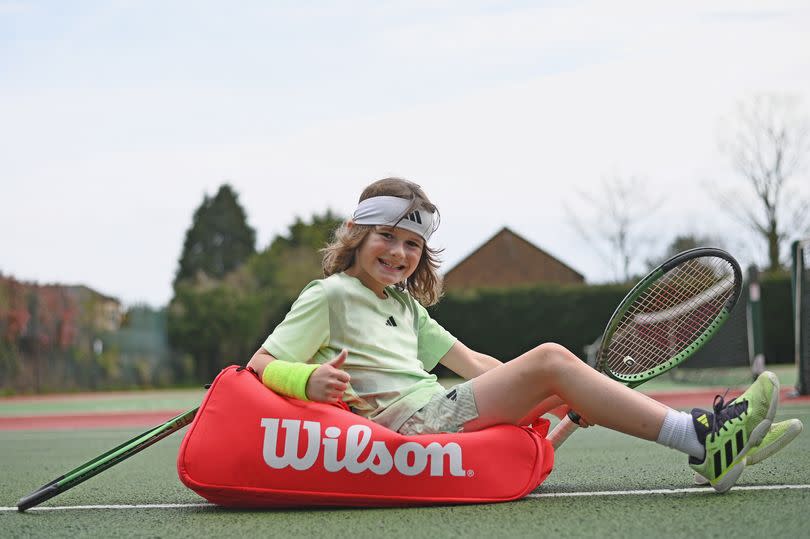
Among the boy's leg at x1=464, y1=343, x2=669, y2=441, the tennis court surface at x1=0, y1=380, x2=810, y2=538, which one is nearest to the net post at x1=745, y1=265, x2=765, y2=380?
the tennis court surface at x1=0, y1=380, x2=810, y2=538

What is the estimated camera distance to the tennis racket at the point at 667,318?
3730 mm

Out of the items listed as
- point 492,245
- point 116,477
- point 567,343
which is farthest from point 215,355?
point 116,477

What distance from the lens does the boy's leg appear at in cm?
321

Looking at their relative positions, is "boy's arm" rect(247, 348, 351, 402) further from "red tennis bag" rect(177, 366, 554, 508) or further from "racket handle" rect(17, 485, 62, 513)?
"racket handle" rect(17, 485, 62, 513)

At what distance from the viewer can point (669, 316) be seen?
12.8ft

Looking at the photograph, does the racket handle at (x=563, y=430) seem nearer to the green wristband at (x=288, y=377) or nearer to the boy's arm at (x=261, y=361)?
the green wristband at (x=288, y=377)

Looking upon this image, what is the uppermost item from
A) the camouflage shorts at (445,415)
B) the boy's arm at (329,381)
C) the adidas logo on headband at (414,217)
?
the adidas logo on headband at (414,217)

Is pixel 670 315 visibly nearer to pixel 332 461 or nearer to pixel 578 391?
pixel 578 391

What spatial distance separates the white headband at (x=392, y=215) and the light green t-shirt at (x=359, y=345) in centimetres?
22

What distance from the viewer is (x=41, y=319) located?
19578mm

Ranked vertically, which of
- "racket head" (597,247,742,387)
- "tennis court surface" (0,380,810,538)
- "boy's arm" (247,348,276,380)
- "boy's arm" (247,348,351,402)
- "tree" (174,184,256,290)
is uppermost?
"tree" (174,184,256,290)

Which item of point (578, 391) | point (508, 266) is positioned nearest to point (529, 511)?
point (578, 391)

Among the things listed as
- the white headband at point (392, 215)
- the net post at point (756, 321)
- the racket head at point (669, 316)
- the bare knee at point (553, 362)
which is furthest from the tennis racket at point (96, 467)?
the net post at point (756, 321)

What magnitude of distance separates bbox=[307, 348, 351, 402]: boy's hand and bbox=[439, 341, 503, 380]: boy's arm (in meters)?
0.84
